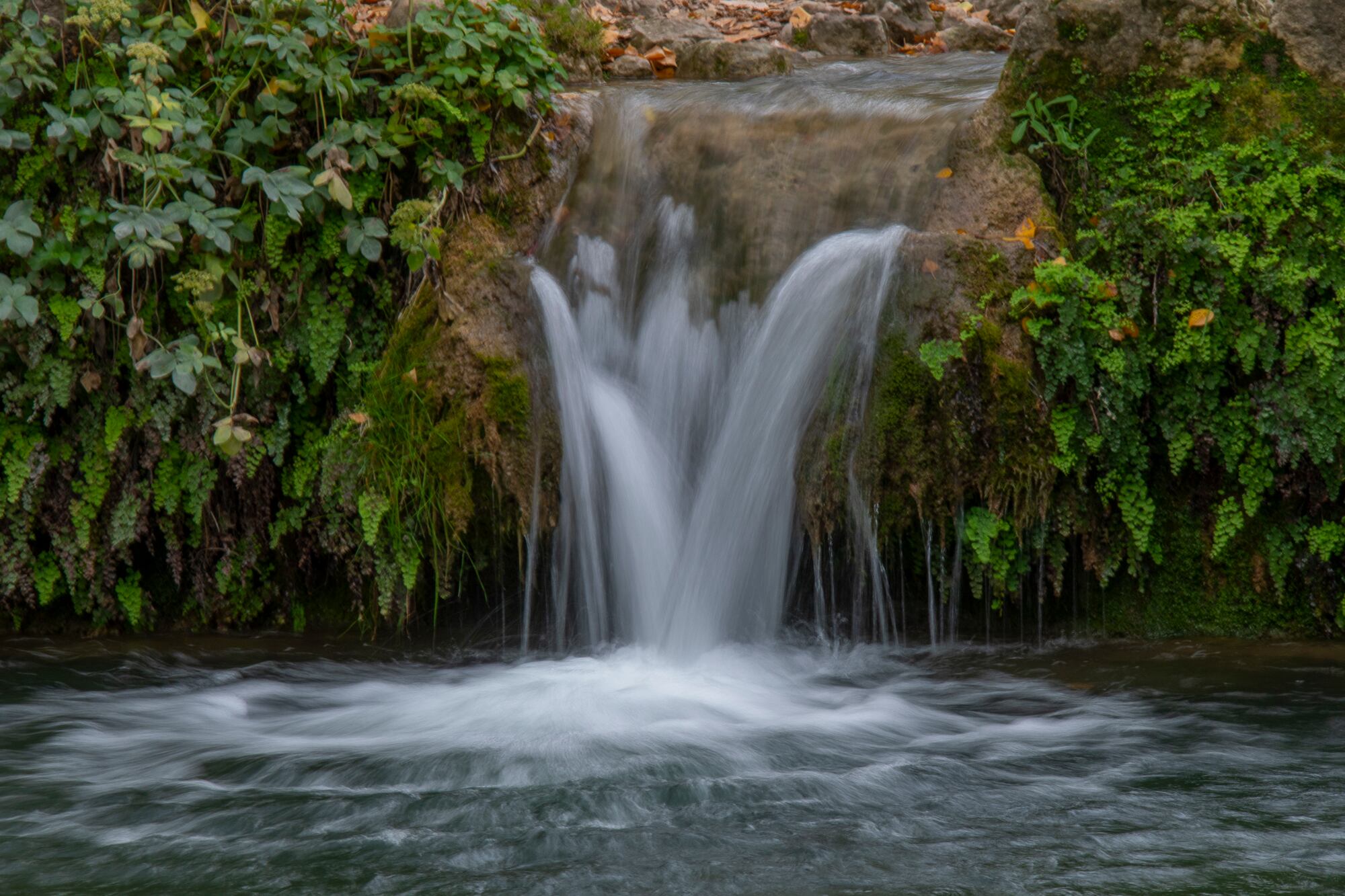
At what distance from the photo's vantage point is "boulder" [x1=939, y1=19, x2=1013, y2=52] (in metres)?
8.35

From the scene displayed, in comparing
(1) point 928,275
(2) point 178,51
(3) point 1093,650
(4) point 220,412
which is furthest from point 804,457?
(2) point 178,51

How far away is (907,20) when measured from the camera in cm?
877

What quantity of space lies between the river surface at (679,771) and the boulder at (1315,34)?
8.32 feet

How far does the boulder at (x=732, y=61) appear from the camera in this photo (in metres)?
7.70

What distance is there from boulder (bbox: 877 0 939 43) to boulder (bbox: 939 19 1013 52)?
297 mm

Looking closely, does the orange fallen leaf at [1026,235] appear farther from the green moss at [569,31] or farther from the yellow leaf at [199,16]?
the yellow leaf at [199,16]

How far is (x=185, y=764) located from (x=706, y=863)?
2.03m

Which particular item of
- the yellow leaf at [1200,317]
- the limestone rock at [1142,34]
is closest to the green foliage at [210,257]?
the limestone rock at [1142,34]

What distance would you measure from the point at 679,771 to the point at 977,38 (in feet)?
21.0

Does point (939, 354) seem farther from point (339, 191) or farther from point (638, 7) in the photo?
point (638, 7)

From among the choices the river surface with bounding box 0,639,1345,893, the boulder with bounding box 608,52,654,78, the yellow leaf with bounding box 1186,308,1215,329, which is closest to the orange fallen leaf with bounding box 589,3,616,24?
the boulder with bounding box 608,52,654,78

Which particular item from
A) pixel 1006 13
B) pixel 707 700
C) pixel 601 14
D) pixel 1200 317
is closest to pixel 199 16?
pixel 707 700

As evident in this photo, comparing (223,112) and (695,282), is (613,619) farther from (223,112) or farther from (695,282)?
(223,112)

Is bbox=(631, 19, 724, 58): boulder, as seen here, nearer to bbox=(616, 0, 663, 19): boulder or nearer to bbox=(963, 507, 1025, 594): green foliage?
bbox=(616, 0, 663, 19): boulder
